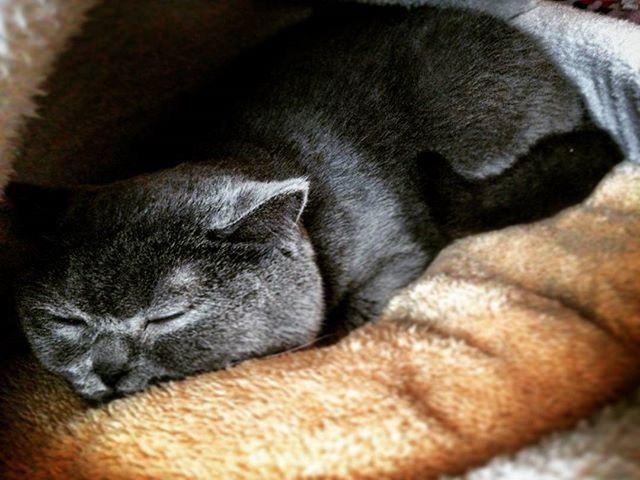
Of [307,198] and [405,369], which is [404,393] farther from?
[307,198]

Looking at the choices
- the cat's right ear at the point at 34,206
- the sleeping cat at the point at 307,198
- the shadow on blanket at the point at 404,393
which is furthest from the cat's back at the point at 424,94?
the cat's right ear at the point at 34,206

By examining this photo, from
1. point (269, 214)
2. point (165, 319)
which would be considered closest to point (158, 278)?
point (165, 319)

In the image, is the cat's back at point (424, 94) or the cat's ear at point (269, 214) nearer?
the cat's ear at point (269, 214)

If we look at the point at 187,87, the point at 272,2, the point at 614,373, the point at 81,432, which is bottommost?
the point at 81,432

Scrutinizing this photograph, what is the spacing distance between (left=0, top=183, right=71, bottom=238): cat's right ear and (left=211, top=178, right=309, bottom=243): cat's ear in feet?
0.77

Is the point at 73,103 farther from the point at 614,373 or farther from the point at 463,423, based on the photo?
the point at 614,373

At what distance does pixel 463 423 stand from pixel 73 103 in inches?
32.6

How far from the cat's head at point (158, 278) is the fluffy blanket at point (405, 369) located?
2.1 inches

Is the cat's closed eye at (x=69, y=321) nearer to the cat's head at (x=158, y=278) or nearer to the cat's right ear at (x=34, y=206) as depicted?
the cat's head at (x=158, y=278)

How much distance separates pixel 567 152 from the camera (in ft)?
3.90

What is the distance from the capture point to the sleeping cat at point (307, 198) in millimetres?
872

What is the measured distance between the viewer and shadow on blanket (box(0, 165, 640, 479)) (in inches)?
29.1

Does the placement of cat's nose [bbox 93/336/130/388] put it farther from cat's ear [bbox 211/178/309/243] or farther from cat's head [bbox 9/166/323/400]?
cat's ear [bbox 211/178/309/243]

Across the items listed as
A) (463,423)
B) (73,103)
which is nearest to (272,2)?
(73,103)
